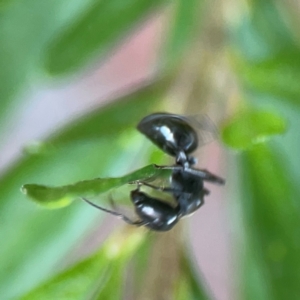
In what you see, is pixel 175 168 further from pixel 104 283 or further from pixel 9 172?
pixel 9 172

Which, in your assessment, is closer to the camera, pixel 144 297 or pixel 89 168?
pixel 144 297

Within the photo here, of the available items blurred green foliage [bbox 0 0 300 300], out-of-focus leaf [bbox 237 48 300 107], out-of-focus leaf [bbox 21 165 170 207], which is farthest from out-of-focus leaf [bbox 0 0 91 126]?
out-of-focus leaf [bbox 21 165 170 207]

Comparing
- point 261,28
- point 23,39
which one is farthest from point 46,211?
point 261,28

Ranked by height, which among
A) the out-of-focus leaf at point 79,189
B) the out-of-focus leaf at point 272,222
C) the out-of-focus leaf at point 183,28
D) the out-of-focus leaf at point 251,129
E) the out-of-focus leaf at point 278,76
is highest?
the out-of-focus leaf at point 79,189

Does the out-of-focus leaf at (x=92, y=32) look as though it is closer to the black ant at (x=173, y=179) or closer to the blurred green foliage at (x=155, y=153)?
the blurred green foliage at (x=155, y=153)

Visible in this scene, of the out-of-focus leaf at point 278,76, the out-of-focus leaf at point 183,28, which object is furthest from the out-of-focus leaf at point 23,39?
the out-of-focus leaf at point 278,76

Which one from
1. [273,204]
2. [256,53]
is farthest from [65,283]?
[256,53]

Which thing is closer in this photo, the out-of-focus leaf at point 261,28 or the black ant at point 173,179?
the black ant at point 173,179
